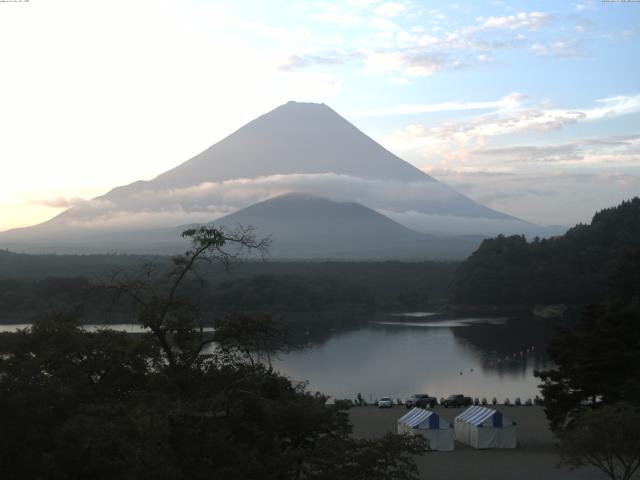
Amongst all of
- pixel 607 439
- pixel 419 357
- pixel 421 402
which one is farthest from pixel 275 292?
pixel 607 439

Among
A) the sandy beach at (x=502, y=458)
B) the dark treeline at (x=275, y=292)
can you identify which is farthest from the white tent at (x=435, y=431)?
the dark treeline at (x=275, y=292)

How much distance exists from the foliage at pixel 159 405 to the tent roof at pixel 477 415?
4.76 meters

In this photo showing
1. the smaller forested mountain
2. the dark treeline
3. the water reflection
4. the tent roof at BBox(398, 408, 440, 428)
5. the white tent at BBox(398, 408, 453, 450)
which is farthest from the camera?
the smaller forested mountain

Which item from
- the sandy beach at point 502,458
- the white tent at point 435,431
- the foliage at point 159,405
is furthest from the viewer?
the white tent at point 435,431

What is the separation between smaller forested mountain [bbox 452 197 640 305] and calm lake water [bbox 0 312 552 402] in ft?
19.7

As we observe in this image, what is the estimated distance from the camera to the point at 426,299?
131 feet

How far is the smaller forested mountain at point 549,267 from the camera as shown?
121 ft

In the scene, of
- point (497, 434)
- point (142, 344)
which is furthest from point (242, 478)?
point (497, 434)

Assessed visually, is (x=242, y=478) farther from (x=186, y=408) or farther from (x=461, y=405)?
(x=461, y=405)

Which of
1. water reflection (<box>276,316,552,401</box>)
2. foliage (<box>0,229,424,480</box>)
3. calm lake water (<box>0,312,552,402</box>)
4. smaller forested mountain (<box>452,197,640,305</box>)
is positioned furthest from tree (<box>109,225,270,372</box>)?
smaller forested mountain (<box>452,197,640,305</box>)

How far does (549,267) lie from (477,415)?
2833 cm

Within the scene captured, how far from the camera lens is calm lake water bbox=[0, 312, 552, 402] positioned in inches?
691

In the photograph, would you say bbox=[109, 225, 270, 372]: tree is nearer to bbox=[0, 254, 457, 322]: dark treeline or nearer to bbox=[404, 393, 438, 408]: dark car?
bbox=[404, 393, 438, 408]: dark car

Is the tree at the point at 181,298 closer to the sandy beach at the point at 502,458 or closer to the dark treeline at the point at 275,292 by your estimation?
the sandy beach at the point at 502,458
